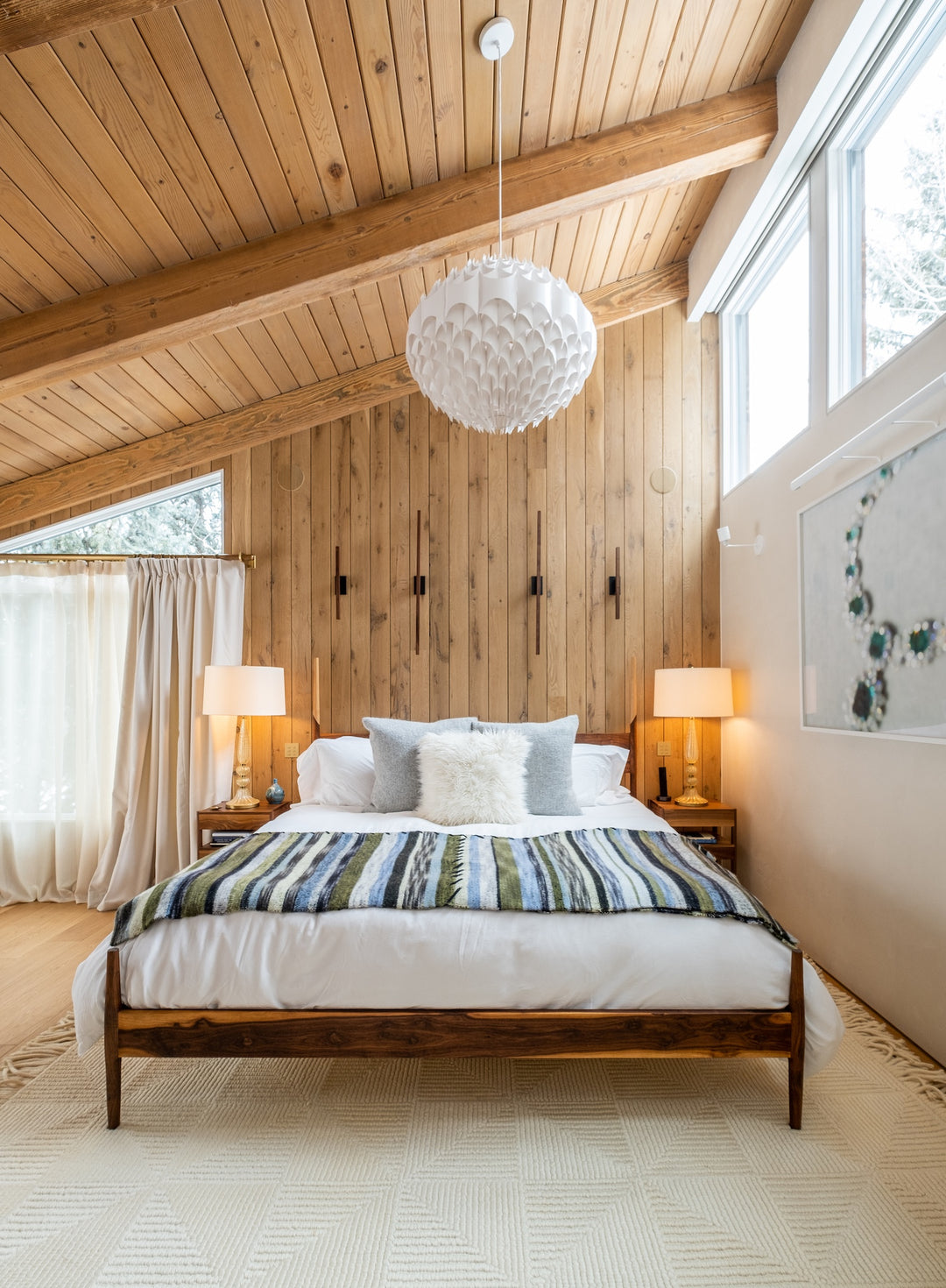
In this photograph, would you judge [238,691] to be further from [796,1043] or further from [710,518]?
[796,1043]

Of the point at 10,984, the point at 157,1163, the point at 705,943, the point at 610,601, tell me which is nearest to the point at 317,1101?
the point at 157,1163

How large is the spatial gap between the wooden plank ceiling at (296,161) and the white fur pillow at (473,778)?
1.90 meters

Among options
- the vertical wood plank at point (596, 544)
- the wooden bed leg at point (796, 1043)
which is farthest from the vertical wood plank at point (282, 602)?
the wooden bed leg at point (796, 1043)

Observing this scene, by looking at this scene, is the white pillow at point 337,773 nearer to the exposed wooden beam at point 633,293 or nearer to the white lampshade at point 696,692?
the white lampshade at point 696,692

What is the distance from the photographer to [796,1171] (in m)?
1.79

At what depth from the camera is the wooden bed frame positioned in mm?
1948

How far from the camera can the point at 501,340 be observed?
196 cm

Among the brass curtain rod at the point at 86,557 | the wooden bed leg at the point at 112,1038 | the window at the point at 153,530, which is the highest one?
the window at the point at 153,530

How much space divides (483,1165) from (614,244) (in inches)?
151

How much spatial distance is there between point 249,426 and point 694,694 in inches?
107

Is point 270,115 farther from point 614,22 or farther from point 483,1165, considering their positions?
point 483,1165

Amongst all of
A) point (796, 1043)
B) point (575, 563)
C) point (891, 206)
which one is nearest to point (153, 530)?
point (575, 563)

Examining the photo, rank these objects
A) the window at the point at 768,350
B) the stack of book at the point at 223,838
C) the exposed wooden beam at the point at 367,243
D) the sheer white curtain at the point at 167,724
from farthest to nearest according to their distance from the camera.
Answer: the sheer white curtain at the point at 167,724 < the stack of book at the point at 223,838 < the window at the point at 768,350 < the exposed wooden beam at the point at 367,243

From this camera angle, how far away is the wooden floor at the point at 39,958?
8.71ft
